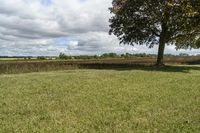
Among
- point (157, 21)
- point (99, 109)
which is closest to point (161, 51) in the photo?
point (157, 21)

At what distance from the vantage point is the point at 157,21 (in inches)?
1512

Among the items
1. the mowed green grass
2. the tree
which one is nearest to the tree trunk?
the tree

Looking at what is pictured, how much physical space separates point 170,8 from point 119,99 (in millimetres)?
22117

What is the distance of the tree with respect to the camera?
34219 millimetres

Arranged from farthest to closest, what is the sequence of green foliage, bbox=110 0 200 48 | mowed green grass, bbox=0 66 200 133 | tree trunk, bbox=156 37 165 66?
tree trunk, bbox=156 37 165 66
green foliage, bbox=110 0 200 48
mowed green grass, bbox=0 66 200 133

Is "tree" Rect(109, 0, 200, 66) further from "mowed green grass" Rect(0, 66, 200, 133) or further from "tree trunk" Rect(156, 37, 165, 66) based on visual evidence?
"mowed green grass" Rect(0, 66, 200, 133)

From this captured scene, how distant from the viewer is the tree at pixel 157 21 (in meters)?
34.2

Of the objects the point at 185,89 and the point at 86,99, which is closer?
the point at 86,99

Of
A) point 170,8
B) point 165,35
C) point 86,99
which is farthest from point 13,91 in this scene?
point 165,35

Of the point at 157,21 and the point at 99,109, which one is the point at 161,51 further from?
the point at 99,109

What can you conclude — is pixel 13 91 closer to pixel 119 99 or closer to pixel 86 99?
pixel 86 99

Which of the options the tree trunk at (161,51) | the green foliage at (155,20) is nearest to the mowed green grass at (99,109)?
the green foliage at (155,20)

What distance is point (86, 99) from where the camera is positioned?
13922 mm

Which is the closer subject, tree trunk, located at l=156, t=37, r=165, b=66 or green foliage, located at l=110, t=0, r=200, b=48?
green foliage, located at l=110, t=0, r=200, b=48
